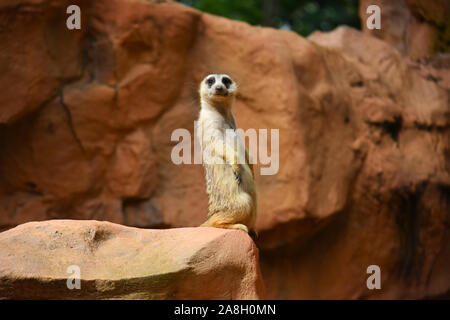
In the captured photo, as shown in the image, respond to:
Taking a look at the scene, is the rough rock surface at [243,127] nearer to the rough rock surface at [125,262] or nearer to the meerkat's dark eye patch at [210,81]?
the meerkat's dark eye patch at [210,81]

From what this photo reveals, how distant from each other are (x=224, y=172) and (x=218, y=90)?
1.76 ft

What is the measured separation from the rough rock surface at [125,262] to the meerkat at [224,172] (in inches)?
17.0

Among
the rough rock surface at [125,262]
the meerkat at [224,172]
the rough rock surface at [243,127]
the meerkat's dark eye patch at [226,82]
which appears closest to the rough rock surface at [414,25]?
the rough rock surface at [243,127]

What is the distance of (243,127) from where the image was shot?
198 inches

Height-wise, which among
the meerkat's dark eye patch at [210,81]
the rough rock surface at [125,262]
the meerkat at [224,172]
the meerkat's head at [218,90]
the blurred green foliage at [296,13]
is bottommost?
the rough rock surface at [125,262]

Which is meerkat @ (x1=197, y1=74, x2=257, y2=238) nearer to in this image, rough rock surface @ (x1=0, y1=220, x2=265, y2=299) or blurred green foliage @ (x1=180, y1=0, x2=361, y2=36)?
rough rock surface @ (x1=0, y1=220, x2=265, y2=299)

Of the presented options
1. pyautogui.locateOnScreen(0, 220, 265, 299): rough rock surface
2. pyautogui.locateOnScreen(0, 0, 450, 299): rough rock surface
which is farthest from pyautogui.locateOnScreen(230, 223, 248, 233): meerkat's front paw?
pyautogui.locateOnScreen(0, 0, 450, 299): rough rock surface

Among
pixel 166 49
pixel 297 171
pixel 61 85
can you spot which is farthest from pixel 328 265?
pixel 61 85

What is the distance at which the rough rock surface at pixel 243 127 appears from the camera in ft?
15.3

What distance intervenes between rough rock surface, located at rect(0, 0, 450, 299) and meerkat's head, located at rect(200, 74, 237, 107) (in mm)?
1338


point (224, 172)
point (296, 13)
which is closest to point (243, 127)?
point (224, 172)

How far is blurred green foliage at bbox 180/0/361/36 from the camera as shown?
8539mm

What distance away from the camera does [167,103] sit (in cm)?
500

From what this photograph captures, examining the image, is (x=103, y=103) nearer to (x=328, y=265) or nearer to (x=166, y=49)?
(x=166, y=49)
